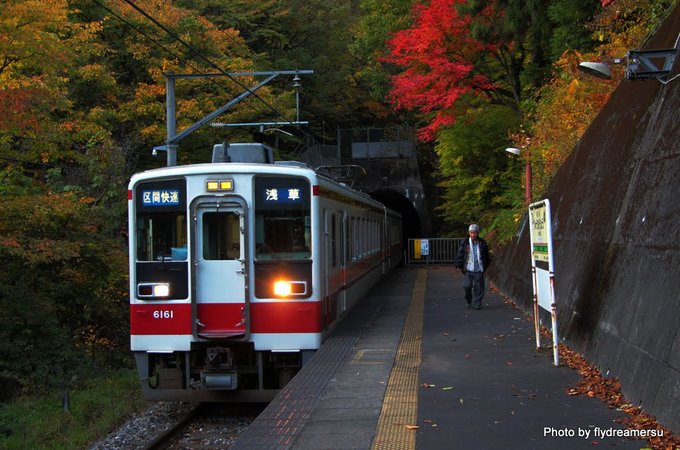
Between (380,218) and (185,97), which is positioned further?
(185,97)

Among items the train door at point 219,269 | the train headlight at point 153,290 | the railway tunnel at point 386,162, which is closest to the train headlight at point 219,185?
the train door at point 219,269

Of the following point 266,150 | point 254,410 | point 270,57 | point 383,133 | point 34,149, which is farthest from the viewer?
point 383,133

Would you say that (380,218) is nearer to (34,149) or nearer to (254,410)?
(34,149)

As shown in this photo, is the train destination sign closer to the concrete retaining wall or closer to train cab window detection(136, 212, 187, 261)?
train cab window detection(136, 212, 187, 261)

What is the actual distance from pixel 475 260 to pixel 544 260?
5526 millimetres

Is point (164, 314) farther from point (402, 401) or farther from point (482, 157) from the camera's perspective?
point (482, 157)

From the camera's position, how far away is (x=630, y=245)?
772 cm

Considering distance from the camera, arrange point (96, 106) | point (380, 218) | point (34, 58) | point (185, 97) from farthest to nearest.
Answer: point (185, 97) < point (96, 106) < point (380, 218) < point (34, 58)

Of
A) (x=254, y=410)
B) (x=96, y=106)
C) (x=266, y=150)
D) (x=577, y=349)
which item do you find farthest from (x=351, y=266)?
(x=96, y=106)

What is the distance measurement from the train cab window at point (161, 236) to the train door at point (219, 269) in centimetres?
24

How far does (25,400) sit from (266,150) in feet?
20.3

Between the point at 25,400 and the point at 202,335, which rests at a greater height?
the point at 202,335

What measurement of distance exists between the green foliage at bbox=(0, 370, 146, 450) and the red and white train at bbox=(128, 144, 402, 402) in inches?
51.6

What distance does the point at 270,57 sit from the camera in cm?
3653
